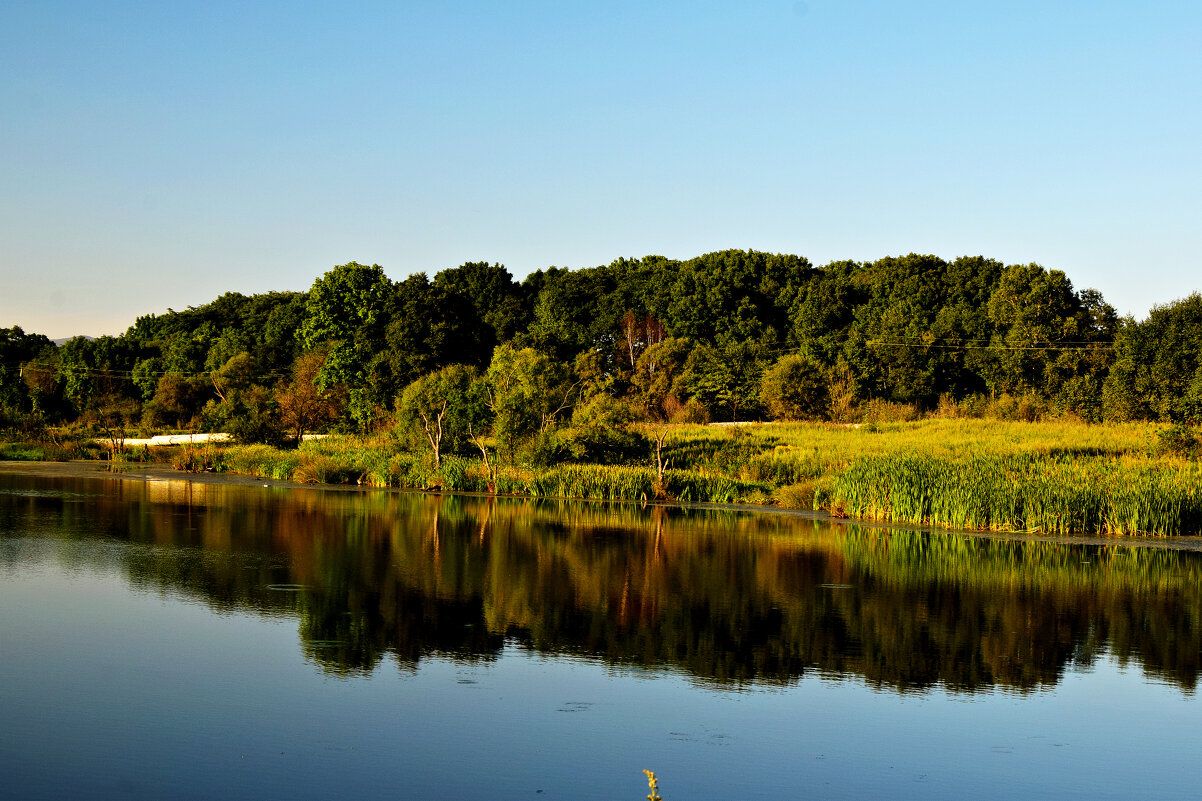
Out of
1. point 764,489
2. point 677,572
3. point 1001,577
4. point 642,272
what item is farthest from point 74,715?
point 642,272

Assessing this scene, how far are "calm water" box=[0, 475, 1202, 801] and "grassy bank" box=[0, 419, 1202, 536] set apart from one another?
3140mm

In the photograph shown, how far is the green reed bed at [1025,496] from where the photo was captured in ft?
86.0

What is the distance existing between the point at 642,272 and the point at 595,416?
51618mm

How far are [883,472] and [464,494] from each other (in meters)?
14.7

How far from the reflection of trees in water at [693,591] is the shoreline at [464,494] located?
333 millimetres

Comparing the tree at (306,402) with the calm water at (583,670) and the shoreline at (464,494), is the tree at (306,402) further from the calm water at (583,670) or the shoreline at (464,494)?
the calm water at (583,670)

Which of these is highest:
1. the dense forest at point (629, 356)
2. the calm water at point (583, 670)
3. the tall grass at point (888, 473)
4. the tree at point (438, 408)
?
the dense forest at point (629, 356)

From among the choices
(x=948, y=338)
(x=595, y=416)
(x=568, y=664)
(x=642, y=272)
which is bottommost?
(x=568, y=664)

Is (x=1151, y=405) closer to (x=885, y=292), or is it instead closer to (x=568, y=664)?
(x=885, y=292)

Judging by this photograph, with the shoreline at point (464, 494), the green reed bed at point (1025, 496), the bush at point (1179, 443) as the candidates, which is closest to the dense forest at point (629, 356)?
the shoreline at point (464, 494)

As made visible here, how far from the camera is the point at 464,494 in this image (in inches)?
1468

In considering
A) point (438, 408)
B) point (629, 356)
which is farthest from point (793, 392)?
point (438, 408)

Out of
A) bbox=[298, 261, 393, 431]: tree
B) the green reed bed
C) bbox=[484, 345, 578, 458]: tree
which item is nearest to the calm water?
the green reed bed

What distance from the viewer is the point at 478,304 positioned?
83250 millimetres
